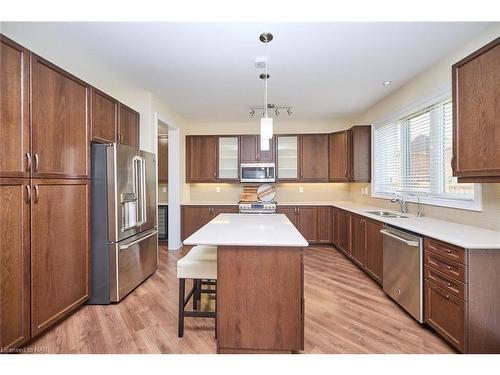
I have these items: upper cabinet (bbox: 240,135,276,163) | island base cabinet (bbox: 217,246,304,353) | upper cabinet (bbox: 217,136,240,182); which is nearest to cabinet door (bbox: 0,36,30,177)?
island base cabinet (bbox: 217,246,304,353)

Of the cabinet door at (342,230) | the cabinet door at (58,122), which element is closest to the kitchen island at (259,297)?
the cabinet door at (58,122)

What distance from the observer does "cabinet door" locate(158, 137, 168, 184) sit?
5.10 m

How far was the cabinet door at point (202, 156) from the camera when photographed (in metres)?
5.09

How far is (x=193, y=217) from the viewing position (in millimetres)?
4805

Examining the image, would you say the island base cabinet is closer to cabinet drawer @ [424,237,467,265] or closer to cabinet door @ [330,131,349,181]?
cabinet drawer @ [424,237,467,265]

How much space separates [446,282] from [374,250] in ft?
3.78

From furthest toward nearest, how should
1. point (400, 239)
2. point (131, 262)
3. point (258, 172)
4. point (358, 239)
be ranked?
point (258, 172) < point (358, 239) < point (131, 262) < point (400, 239)

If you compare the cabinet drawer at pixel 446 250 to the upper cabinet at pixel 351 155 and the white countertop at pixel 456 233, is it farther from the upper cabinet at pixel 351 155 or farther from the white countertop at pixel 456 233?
the upper cabinet at pixel 351 155

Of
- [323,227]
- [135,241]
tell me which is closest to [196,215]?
[135,241]

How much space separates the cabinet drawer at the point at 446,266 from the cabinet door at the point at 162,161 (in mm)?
4564

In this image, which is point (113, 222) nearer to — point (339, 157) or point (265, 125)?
point (265, 125)

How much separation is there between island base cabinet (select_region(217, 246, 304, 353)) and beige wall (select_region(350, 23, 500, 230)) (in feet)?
5.81

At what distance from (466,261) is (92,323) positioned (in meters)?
3.03

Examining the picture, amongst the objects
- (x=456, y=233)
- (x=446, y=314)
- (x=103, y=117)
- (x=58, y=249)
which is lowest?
(x=446, y=314)
